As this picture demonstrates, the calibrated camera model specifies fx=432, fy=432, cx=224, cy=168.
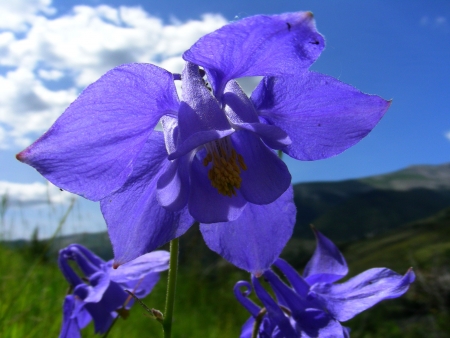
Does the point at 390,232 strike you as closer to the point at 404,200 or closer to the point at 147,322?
the point at 147,322

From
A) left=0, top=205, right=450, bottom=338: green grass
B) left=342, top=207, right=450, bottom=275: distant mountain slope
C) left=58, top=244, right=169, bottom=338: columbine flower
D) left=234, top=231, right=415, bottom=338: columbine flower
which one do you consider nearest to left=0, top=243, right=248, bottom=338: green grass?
left=0, top=205, right=450, bottom=338: green grass

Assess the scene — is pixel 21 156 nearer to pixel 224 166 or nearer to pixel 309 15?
pixel 224 166

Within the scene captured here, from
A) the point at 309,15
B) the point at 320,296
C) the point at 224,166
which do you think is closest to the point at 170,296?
the point at 224,166

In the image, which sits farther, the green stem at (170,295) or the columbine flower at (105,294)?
the columbine flower at (105,294)

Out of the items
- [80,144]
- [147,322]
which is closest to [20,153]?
[80,144]

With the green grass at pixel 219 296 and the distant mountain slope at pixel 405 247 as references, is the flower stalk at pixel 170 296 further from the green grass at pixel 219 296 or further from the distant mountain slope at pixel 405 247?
the distant mountain slope at pixel 405 247

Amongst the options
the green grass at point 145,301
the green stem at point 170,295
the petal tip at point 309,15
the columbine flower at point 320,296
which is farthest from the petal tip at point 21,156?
the green grass at point 145,301

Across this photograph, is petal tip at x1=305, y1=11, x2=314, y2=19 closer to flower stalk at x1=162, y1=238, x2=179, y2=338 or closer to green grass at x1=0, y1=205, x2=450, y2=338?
flower stalk at x1=162, y1=238, x2=179, y2=338

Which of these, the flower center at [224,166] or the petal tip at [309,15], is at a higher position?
the petal tip at [309,15]
